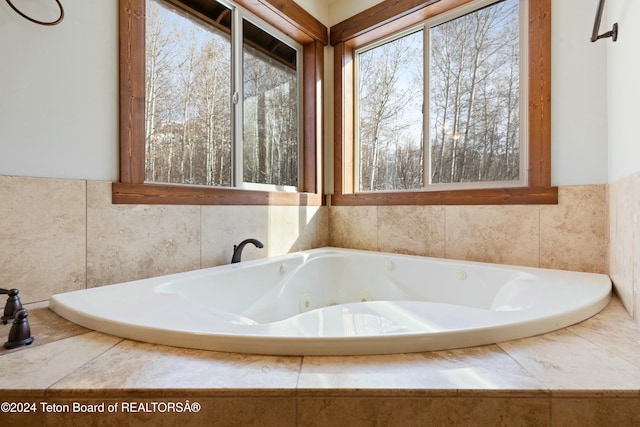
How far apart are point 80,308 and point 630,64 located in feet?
6.44

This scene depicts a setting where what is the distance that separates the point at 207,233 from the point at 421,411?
136cm

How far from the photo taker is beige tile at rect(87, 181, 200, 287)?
4.17 ft

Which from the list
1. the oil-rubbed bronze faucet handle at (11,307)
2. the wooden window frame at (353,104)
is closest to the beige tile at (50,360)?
the oil-rubbed bronze faucet handle at (11,307)

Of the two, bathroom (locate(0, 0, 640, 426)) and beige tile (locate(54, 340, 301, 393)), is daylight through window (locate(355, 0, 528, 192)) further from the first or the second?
beige tile (locate(54, 340, 301, 393))

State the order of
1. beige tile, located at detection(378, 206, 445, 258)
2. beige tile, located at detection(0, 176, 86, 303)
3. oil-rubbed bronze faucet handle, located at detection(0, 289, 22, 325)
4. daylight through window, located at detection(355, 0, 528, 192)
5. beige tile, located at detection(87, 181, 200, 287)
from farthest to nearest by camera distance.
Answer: beige tile, located at detection(378, 206, 445, 258) → daylight through window, located at detection(355, 0, 528, 192) → beige tile, located at detection(87, 181, 200, 287) → beige tile, located at detection(0, 176, 86, 303) → oil-rubbed bronze faucet handle, located at detection(0, 289, 22, 325)

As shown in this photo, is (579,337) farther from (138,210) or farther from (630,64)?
(138,210)

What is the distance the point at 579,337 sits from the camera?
805 millimetres

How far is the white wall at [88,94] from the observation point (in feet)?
3.60

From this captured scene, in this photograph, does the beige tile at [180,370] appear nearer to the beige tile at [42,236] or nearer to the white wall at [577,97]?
the beige tile at [42,236]

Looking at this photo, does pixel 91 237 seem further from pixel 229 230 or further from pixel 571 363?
pixel 571 363

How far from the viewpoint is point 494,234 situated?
1.71 m

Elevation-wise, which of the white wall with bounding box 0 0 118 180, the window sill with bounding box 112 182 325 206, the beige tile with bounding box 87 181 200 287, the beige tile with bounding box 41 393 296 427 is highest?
the white wall with bounding box 0 0 118 180

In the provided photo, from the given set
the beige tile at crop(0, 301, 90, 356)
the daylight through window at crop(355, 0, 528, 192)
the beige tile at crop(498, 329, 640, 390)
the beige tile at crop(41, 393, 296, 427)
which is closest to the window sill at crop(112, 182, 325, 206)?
the beige tile at crop(0, 301, 90, 356)

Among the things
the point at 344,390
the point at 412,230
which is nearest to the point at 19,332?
the point at 344,390
